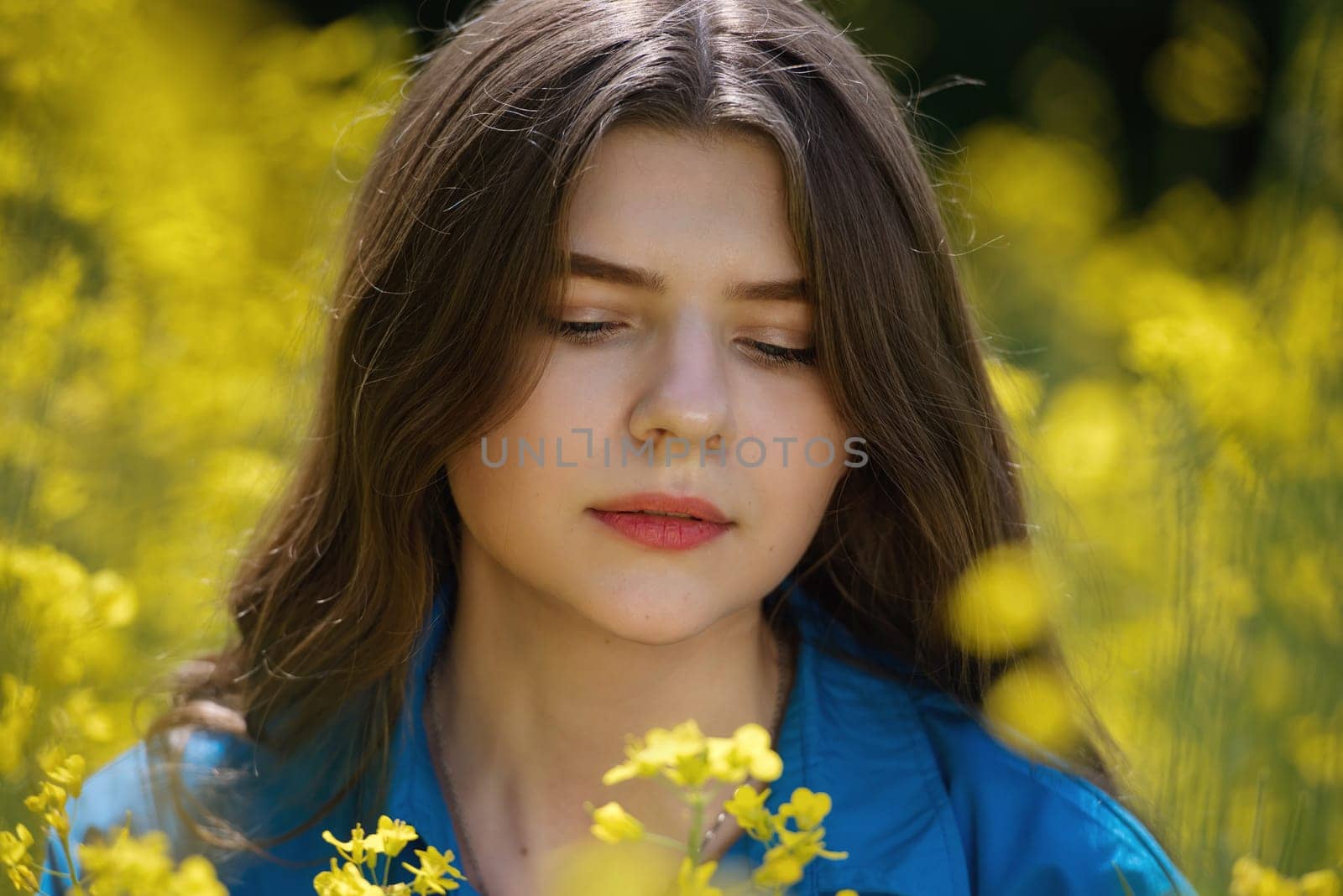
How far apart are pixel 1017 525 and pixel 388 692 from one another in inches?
28.6

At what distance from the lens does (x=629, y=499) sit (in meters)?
1.31

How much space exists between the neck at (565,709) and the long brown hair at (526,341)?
100 mm

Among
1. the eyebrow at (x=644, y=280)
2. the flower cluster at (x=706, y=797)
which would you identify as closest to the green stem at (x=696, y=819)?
the flower cluster at (x=706, y=797)

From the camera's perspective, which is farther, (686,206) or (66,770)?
(686,206)

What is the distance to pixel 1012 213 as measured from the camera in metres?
4.24

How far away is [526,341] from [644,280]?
0.41 ft

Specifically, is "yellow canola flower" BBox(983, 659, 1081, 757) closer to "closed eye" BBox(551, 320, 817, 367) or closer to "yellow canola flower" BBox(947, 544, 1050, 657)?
"yellow canola flower" BBox(947, 544, 1050, 657)

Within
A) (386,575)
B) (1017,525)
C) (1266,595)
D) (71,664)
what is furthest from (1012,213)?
(71,664)

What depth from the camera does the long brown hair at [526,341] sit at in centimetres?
136

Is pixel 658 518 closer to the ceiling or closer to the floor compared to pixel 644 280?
closer to the floor

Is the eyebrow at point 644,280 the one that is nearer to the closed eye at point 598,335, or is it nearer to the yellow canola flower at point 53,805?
the closed eye at point 598,335

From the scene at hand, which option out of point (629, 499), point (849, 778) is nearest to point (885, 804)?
point (849, 778)

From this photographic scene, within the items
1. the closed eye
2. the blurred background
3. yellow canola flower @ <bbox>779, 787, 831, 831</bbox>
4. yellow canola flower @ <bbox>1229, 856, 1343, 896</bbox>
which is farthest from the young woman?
yellow canola flower @ <bbox>779, 787, 831, 831</bbox>

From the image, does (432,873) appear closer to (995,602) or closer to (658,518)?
(658,518)
